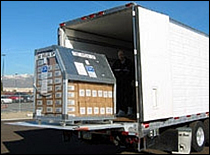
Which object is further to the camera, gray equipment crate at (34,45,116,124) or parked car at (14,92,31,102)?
parked car at (14,92,31,102)

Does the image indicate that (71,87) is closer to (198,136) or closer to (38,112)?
(38,112)

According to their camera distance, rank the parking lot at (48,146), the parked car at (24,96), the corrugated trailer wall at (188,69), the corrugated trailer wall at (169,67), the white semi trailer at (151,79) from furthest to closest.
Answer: the parked car at (24,96)
the parking lot at (48,146)
the corrugated trailer wall at (188,69)
the corrugated trailer wall at (169,67)
the white semi trailer at (151,79)

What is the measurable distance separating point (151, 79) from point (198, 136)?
2.91 m

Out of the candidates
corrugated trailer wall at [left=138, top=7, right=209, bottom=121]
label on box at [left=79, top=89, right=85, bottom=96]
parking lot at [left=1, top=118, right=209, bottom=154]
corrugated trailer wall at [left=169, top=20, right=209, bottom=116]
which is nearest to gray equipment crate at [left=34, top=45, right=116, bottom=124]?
label on box at [left=79, top=89, right=85, bottom=96]

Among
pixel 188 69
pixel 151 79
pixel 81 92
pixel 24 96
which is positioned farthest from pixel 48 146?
pixel 24 96

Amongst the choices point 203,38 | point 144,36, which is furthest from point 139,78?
point 203,38

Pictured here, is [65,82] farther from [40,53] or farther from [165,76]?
[165,76]

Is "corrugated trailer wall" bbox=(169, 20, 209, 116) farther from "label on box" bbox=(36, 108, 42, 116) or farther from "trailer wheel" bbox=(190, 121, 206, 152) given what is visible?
"label on box" bbox=(36, 108, 42, 116)

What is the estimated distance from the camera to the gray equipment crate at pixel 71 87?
565 centimetres

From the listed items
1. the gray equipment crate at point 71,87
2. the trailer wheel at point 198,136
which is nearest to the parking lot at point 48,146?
the trailer wheel at point 198,136

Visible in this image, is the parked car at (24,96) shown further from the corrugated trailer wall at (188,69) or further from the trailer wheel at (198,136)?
the trailer wheel at (198,136)

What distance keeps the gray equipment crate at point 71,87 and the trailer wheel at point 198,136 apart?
2615 mm

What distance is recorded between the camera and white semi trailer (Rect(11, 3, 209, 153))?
19.8 ft

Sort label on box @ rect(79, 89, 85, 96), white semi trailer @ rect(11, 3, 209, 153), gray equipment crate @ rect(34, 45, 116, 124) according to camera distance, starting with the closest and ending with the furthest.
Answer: gray equipment crate @ rect(34, 45, 116, 124) → label on box @ rect(79, 89, 85, 96) → white semi trailer @ rect(11, 3, 209, 153)
